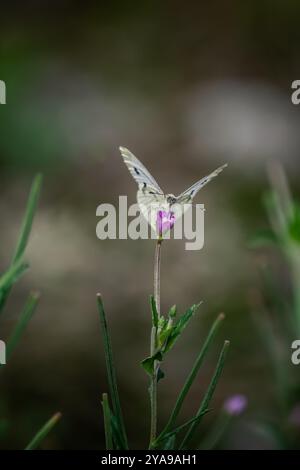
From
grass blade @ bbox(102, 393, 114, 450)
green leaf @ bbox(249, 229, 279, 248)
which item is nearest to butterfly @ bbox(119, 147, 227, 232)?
grass blade @ bbox(102, 393, 114, 450)

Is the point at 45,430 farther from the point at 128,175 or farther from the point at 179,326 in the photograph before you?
the point at 128,175

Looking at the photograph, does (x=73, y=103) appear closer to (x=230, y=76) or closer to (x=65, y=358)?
(x=230, y=76)

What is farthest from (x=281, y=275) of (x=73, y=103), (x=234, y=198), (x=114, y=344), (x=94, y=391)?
(x=73, y=103)

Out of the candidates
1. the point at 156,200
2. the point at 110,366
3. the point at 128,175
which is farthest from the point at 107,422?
the point at 128,175

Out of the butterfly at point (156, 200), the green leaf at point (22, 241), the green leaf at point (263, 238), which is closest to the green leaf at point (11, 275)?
the green leaf at point (22, 241)

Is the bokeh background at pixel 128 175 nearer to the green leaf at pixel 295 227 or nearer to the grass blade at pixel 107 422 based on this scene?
the green leaf at pixel 295 227
